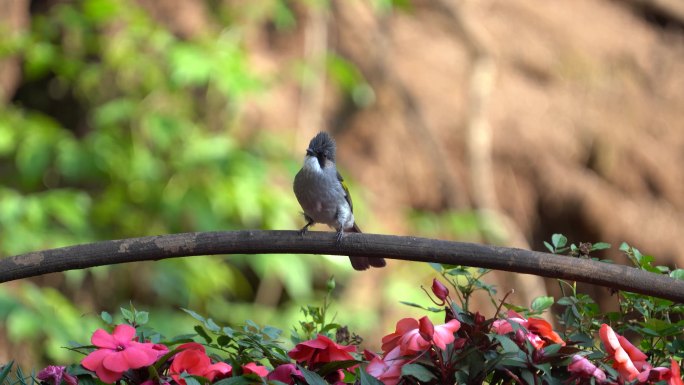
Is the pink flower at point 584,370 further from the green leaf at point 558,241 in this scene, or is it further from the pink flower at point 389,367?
the green leaf at point 558,241

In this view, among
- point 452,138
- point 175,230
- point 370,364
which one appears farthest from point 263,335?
point 452,138

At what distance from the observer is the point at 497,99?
5.82 meters

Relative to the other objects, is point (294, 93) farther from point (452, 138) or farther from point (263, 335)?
point (263, 335)

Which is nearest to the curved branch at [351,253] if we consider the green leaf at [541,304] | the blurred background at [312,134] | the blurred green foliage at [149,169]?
the green leaf at [541,304]

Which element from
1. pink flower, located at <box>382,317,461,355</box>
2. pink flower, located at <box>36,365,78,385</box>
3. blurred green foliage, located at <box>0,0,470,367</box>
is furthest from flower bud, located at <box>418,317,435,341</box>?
blurred green foliage, located at <box>0,0,470,367</box>

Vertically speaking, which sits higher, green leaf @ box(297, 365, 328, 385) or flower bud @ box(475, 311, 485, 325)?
flower bud @ box(475, 311, 485, 325)

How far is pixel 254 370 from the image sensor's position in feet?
4.41

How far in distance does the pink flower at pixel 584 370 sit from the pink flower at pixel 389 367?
0.22 meters

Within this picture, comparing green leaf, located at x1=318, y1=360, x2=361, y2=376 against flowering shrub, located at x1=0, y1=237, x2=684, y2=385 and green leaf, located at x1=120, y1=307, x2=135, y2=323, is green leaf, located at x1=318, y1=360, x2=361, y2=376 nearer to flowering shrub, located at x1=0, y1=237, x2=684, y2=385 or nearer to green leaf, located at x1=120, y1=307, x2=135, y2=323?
flowering shrub, located at x1=0, y1=237, x2=684, y2=385

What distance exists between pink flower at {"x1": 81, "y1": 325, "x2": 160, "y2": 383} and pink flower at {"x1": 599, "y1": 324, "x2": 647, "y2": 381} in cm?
63

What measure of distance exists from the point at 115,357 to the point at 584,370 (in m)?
0.62

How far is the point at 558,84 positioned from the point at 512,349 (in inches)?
191

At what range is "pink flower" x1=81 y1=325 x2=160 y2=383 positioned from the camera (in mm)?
1286

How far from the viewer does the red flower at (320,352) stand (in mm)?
1369
